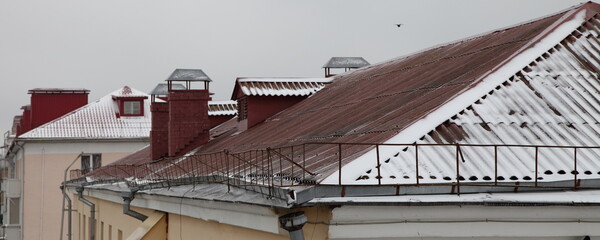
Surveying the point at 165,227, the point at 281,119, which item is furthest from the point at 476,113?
the point at 281,119

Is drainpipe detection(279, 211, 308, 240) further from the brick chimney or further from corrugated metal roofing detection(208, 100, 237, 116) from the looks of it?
corrugated metal roofing detection(208, 100, 237, 116)

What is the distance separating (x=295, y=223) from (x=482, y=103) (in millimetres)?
3450

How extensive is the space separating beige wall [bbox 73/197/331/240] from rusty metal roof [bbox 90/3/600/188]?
41 centimetres

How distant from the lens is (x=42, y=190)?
48500 millimetres

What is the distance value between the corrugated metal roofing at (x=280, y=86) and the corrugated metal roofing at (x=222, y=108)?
6.07 meters

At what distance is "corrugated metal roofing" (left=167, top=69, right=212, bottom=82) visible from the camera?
84.6ft

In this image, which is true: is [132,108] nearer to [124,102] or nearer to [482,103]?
[124,102]

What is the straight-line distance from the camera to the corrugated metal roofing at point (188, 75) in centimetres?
2578

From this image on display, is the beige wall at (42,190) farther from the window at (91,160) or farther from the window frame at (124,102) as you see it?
the window frame at (124,102)

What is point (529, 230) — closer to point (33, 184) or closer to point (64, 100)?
point (33, 184)

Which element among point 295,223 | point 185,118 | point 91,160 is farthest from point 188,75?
point 91,160

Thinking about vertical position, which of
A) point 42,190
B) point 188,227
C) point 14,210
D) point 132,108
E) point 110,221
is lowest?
point 14,210

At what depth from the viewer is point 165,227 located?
16.5 meters

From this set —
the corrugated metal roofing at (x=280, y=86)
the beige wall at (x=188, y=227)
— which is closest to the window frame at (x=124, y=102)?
the beige wall at (x=188, y=227)
